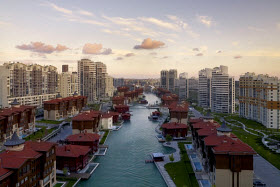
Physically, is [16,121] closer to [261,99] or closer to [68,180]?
[68,180]

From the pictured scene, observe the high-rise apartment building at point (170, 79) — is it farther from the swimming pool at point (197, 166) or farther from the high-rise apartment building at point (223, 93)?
the swimming pool at point (197, 166)

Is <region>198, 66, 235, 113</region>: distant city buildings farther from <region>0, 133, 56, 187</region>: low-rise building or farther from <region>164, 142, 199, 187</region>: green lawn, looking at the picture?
<region>0, 133, 56, 187</region>: low-rise building

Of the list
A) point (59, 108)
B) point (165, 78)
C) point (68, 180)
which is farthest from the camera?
point (165, 78)

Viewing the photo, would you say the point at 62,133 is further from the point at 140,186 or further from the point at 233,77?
the point at 233,77

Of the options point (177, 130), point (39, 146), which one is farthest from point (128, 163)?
point (177, 130)

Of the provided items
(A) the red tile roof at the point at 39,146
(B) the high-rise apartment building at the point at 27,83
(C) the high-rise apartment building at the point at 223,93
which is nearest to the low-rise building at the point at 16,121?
(A) the red tile roof at the point at 39,146

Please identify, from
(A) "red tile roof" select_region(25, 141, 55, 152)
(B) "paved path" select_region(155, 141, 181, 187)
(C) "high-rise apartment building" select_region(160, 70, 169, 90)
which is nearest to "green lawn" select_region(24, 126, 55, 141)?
(A) "red tile roof" select_region(25, 141, 55, 152)

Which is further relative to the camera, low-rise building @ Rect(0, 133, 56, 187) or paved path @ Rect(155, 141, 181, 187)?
paved path @ Rect(155, 141, 181, 187)
